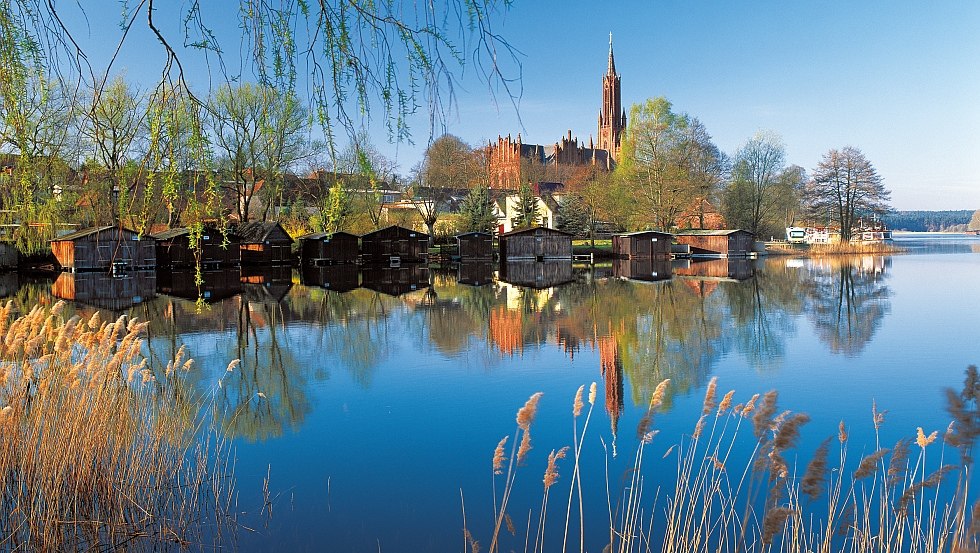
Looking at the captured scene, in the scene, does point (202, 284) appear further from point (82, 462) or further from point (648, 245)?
point (648, 245)

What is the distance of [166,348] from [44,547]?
1134 centimetres

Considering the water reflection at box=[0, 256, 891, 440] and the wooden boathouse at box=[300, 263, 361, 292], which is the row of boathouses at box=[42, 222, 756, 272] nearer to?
the wooden boathouse at box=[300, 263, 361, 292]

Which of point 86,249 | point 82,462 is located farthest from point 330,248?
point 82,462

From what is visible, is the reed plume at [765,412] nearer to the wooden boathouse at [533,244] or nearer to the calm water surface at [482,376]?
the calm water surface at [482,376]

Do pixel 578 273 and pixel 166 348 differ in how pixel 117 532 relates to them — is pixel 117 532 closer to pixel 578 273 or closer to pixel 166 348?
pixel 166 348

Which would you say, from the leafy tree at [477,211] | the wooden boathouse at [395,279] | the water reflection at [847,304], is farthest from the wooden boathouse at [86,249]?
the water reflection at [847,304]

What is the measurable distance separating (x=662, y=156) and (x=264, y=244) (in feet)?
93.9

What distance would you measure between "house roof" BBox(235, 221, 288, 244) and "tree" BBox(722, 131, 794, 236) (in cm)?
3628

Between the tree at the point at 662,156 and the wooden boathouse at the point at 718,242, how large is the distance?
428 cm

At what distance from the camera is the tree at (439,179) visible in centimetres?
5812

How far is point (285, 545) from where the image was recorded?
6.88m

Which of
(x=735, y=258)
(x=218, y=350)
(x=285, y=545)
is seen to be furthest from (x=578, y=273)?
(x=285, y=545)

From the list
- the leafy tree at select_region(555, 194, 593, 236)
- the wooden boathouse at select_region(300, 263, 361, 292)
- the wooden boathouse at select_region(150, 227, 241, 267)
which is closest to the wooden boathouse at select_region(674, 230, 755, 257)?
the leafy tree at select_region(555, 194, 593, 236)

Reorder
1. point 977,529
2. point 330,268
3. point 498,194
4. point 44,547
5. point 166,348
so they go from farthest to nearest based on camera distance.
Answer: point 498,194 → point 330,268 → point 166,348 → point 44,547 → point 977,529
